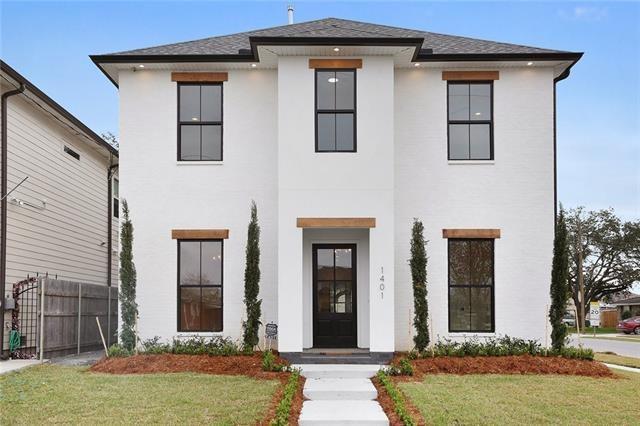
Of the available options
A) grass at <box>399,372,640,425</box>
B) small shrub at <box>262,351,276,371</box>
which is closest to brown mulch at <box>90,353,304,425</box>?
small shrub at <box>262,351,276,371</box>

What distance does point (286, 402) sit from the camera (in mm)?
7887

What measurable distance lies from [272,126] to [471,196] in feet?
14.8

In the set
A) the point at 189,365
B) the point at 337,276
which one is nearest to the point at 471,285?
the point at 337,276

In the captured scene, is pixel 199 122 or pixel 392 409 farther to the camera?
pixel 199 122

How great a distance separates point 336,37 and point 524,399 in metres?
7.25

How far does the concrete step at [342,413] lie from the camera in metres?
7.48

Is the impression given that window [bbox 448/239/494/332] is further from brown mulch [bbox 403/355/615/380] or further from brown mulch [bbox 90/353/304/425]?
brown mulch [bbox 90/353/304/425]

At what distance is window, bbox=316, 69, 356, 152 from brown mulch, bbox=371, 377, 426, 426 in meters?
4.93

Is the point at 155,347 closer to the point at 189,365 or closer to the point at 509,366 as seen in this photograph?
the point at 189,365

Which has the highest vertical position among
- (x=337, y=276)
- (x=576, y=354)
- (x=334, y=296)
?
(x=337, y=276)

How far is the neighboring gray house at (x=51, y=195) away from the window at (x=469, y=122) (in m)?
9.11

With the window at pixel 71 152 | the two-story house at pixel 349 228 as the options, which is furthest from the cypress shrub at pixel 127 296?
the window at pixel 71 152

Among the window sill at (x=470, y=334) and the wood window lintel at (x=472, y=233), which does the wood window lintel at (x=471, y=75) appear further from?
the window sill at (x=470, y=334)

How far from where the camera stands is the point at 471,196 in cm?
1281
